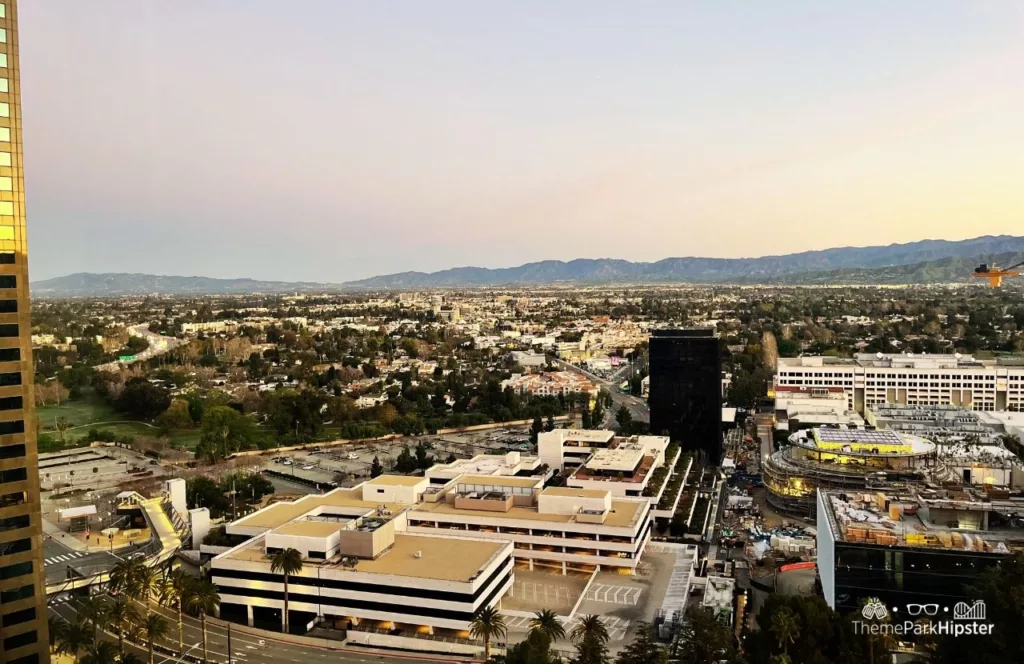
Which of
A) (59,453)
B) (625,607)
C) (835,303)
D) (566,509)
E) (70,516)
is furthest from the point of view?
(835,303)

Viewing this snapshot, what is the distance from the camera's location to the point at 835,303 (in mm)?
136250

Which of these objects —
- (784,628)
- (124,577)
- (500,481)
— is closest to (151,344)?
(500,481)

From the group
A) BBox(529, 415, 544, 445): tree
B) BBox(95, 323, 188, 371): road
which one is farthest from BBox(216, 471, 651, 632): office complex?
BBox(95, 323, 188, 371): road

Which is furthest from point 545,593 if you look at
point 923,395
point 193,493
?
point 923,395

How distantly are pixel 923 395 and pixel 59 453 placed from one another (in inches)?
2177

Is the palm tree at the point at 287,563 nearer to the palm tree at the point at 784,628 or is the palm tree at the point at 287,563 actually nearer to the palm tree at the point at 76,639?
the palm tree at the point at 76,639

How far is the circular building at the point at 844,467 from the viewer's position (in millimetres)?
33594

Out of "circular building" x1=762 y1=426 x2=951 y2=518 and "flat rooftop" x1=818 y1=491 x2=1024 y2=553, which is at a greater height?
"flat rooftop" x1=818 y1=491 x2=1024 y2=553

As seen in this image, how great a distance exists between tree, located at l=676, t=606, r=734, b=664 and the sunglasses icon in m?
4.78

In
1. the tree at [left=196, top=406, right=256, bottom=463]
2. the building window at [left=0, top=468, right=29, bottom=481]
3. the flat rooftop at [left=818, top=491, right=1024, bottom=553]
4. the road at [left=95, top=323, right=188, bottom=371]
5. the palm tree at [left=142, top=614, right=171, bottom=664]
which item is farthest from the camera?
the road at [left=95, top=323, right=188, bottom=371]

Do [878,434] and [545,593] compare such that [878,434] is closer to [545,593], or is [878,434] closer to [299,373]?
[545,593]

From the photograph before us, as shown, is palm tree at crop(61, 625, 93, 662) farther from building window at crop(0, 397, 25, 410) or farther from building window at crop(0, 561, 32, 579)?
building window at crop(0, 397, 25, 410)

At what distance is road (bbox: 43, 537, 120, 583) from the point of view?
2547 cm

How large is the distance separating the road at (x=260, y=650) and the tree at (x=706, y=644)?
6.49 m
